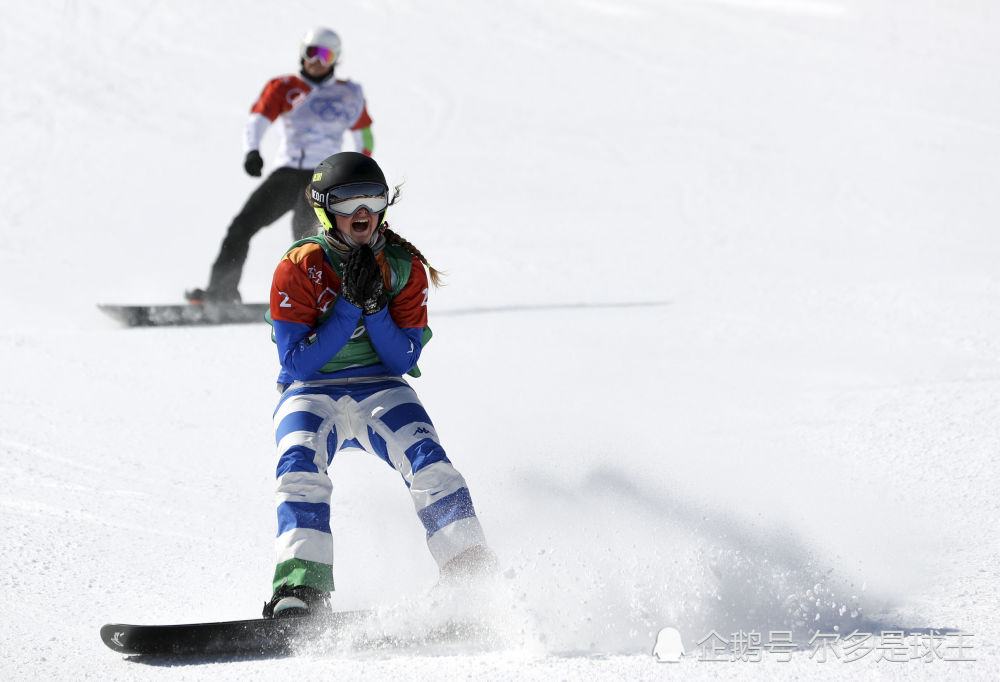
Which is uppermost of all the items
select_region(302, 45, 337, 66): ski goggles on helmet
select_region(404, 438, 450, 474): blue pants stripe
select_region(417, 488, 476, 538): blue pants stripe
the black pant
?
select_region(302, 45, 337, 66): ski goggles on helmet

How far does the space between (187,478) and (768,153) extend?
9907 millimetres

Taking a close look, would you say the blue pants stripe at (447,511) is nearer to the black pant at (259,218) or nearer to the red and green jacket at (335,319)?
the red and green jacket at (335,319)

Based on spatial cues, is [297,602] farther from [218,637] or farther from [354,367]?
[354,367]

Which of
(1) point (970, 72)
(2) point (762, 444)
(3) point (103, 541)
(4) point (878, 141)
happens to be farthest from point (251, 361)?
(1) point (970, 72)

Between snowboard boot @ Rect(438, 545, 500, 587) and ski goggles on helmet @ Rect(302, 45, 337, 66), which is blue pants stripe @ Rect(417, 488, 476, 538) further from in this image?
ski goggles on helmet @ Rect(302, 45, 337, 66)

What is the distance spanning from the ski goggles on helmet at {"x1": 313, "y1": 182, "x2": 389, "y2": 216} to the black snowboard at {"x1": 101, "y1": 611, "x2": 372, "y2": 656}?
53.6 inches

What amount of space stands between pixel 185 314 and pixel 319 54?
197 cm

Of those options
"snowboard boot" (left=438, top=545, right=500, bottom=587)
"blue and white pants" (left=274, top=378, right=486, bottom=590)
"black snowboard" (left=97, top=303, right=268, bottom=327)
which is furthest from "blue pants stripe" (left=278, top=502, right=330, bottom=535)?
"black snowboard" (left=97, top=303, right=268, bottom=327)

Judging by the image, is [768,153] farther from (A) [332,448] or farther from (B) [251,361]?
(A) [332,448]

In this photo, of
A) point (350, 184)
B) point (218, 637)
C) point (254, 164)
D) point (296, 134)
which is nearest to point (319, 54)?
point (296, 134)

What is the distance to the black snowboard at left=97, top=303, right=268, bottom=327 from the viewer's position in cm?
753

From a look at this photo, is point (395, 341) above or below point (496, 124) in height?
below

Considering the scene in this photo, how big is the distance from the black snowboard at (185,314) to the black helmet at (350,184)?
13.0ft

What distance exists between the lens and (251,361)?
672cm
